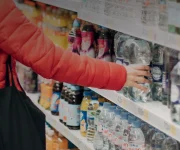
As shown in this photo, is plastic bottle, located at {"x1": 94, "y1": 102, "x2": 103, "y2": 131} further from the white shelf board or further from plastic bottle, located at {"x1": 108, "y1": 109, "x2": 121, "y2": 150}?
the white shelf board

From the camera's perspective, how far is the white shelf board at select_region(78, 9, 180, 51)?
1.67 metres

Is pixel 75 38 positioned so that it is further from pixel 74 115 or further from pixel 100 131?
pixel 100 131

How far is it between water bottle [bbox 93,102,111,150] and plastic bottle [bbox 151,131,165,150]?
1.32ft

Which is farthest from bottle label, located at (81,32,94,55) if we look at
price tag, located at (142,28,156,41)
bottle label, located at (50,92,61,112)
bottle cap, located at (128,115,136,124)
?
price tag, located at (142,28,156,41)

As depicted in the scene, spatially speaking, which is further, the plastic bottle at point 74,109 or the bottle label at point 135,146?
the plastic bottle at point 74,109

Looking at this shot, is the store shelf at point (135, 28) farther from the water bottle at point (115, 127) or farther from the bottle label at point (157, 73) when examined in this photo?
the water bottle at point (115, 127)

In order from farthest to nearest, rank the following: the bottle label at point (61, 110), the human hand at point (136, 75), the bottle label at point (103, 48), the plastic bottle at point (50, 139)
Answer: the plastic bottle at point (50, 139)
the bottle label at point (61, 110)
the bottle label at point (103, 48)
the human hand at point (136, 75)

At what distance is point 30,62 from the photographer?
1656 mm

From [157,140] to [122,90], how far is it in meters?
0.30

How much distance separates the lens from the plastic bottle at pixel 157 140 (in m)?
2.04

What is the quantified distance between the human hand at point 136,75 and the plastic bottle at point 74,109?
87 centimetres

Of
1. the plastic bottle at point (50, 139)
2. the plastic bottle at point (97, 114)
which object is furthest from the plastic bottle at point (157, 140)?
the plastic bottle at point (50, 139)

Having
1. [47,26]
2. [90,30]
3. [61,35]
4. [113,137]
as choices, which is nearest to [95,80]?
[113,137]

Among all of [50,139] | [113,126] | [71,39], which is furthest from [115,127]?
[50,139]
